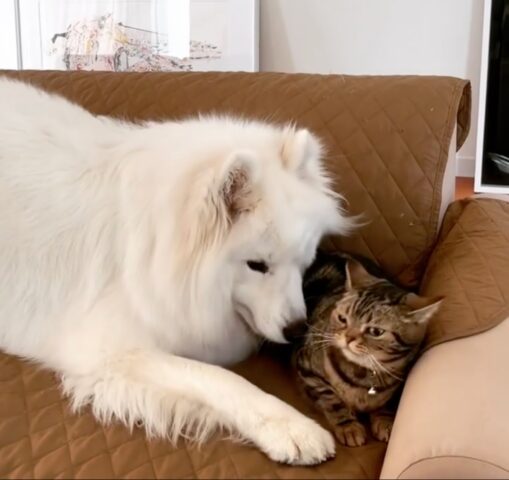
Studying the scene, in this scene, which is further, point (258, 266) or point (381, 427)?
point (258, 266)

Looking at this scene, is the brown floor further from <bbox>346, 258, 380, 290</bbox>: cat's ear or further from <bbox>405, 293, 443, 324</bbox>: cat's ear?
<bbox>405, 293, 443, 324</bbox>: cat's ear

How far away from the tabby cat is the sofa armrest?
0.21ft

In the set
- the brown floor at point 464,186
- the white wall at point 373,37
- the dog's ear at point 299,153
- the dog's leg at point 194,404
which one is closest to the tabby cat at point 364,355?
the dog's leg at point 194,404

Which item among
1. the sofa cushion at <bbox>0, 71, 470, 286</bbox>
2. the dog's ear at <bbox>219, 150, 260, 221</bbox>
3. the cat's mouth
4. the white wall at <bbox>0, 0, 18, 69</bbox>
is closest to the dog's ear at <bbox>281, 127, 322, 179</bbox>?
the dog's ear at <bbox>219, 150, 260, 221</bbox>

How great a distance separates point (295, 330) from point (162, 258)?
11.7 inches

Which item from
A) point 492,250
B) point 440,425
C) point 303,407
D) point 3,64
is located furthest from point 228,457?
point 3,64

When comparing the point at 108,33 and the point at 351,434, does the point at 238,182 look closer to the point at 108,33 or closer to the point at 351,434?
the point at 351,434

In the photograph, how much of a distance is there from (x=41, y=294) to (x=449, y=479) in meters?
0.89

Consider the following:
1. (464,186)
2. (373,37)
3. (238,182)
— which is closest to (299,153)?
(238,182)

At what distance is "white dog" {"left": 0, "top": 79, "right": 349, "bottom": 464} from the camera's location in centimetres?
123

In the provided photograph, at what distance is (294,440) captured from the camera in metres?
1.12

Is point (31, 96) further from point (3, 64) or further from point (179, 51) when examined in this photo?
point (3, 64)

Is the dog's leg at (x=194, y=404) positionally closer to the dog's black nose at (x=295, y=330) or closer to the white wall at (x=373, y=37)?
the dog's black nose at (x=295, y=330)

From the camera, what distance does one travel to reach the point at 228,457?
44.4 inches
